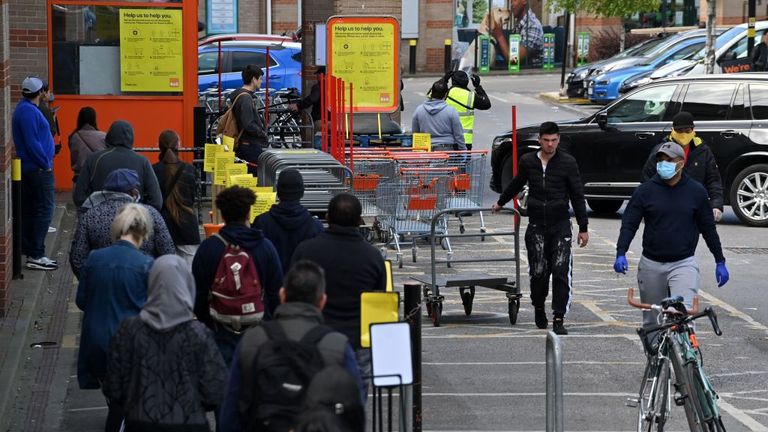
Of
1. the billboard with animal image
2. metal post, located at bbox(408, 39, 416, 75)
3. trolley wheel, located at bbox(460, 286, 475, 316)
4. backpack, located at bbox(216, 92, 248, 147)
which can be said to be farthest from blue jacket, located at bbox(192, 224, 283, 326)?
the billboard with animal image

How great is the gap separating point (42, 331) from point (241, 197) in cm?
472

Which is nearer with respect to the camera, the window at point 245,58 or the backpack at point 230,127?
the backpack at point 230,127

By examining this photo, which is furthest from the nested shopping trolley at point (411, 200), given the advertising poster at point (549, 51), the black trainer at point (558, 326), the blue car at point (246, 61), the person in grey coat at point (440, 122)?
the advertising poster at point (549, 51)

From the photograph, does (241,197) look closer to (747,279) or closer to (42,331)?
(42,331)

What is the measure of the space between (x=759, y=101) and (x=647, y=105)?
1.44 meters

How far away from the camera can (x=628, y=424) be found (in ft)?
30.7

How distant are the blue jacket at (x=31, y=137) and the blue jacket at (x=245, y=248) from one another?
260 inches

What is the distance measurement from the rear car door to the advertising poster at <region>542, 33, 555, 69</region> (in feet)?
114

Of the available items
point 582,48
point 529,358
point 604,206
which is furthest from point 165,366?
point 582,48

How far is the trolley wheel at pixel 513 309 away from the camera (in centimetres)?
1262

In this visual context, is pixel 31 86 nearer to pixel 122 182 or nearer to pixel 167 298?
pixel 122 182

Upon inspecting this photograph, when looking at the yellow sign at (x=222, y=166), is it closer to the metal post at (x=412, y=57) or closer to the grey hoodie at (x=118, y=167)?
the grey hoodie at (x=118, y=167)

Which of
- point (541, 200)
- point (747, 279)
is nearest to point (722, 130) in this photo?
point (747, 279)

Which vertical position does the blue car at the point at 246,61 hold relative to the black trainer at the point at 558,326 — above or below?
above
